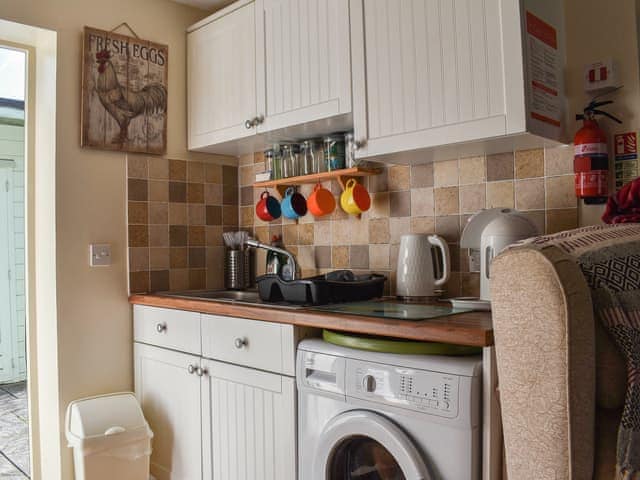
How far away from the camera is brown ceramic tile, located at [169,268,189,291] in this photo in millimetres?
2686

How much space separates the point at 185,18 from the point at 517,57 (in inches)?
71.3

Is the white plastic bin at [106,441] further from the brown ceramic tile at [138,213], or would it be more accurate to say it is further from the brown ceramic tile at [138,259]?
the brown ceramic tile at [138,213]

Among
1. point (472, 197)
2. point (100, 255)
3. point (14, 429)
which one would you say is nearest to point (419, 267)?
point (472, 197)

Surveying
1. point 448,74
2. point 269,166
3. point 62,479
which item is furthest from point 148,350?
point 448,74

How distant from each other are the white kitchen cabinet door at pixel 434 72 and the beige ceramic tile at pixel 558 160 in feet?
1.00

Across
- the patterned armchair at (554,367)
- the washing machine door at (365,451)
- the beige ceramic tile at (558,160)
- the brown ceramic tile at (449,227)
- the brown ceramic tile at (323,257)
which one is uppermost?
the beige ceramic tile at (558,160)

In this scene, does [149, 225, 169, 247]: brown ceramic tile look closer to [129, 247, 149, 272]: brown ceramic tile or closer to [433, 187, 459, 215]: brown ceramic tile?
[129, 247, 149, 272]: brown ceramic tile

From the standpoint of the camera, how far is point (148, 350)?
245cm

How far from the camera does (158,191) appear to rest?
2650 millimetres

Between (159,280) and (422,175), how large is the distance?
1.33 metres

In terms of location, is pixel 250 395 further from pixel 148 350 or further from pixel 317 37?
pixel 317 37

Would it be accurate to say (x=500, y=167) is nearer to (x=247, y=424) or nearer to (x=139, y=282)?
(x=247, y=424)

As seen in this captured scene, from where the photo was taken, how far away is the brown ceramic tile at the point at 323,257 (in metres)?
2.50

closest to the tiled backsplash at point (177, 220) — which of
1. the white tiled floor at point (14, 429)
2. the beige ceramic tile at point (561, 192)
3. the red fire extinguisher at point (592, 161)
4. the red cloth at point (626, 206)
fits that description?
the white tiled floor at point (14, 429)
